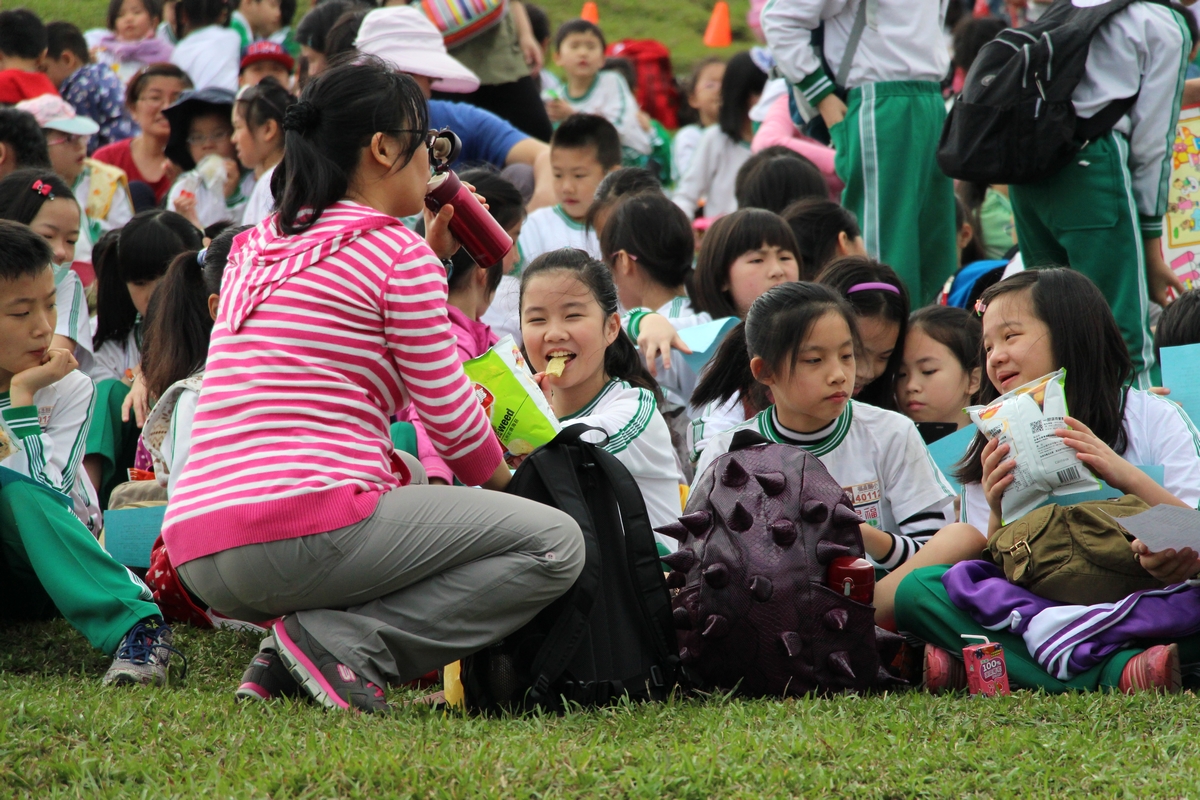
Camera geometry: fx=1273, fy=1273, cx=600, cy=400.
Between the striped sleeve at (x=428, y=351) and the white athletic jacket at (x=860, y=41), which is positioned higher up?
the white athletic jacket at (x=860, y=41)

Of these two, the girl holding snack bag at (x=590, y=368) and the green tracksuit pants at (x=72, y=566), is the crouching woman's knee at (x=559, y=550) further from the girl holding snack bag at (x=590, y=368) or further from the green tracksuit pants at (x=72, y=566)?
the green tracksuit pants at (x=72, y=566)

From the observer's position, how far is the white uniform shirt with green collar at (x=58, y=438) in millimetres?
3707

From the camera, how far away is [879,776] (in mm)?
2350

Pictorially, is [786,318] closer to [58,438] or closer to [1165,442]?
[1165,442]

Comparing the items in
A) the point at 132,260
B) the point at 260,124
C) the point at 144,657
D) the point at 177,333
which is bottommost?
the point at 144,657

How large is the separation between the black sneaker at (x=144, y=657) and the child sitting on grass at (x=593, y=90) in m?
6.80

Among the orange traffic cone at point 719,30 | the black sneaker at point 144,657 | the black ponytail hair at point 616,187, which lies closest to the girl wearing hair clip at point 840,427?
the black sneaker at point 144,657

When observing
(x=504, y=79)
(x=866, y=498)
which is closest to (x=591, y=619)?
(x=866, y=498)

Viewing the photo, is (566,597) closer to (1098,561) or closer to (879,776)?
(879,776)

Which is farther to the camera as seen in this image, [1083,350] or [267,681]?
[1083,350]

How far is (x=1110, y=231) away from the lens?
15.1ft

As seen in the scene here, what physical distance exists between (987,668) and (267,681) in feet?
5.55

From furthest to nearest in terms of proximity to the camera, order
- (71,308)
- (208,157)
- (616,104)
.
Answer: (616,104) < (208,157) < (71,308)

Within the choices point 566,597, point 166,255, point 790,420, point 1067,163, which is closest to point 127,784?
point 566,597
